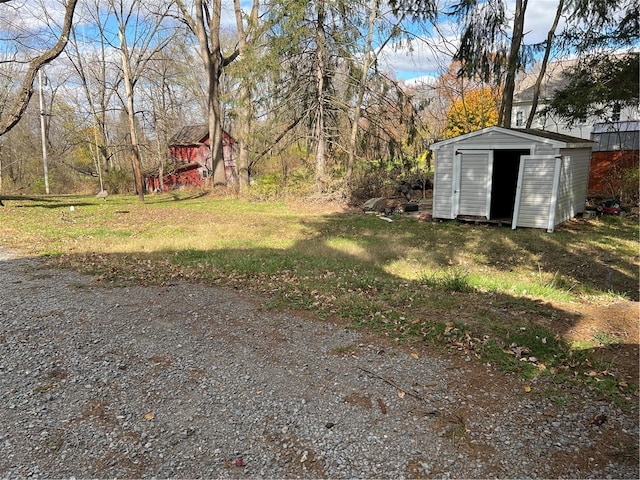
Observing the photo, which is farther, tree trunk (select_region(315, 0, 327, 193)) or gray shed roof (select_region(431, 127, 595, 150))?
tree trunk (select_region(315, 0, 327, 193))

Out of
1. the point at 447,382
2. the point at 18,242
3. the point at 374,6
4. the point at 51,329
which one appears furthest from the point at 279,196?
the point at 447,382

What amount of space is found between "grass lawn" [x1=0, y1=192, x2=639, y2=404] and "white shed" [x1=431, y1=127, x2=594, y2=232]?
693mm

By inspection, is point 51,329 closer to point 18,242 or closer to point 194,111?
point 18,242

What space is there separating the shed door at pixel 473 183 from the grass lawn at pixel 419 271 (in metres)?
0.75

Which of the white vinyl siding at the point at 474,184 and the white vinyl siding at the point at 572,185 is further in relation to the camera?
the white vinyl siding at the point at 474,184

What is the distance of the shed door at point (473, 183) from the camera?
37.1 ft

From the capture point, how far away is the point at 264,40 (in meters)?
17.3

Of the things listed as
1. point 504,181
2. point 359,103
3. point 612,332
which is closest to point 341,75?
point 359,103

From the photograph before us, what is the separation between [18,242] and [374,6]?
14342mm

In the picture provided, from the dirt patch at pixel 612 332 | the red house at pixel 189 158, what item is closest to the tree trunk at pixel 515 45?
the dirt patch at pixel 612 332

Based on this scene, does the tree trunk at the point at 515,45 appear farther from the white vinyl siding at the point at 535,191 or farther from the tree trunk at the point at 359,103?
the tree trunk at the point at 359,103

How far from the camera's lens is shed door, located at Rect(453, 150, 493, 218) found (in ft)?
37.1


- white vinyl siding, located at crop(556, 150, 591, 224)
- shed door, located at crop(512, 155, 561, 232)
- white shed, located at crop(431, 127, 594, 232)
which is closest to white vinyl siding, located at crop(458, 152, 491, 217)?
white shed, located at crop(431, 127, 594, 232)

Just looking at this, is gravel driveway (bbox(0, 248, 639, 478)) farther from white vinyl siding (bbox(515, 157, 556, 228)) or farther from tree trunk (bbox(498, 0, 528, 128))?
tree trunk (bbox(498, 0, 528, 128))
